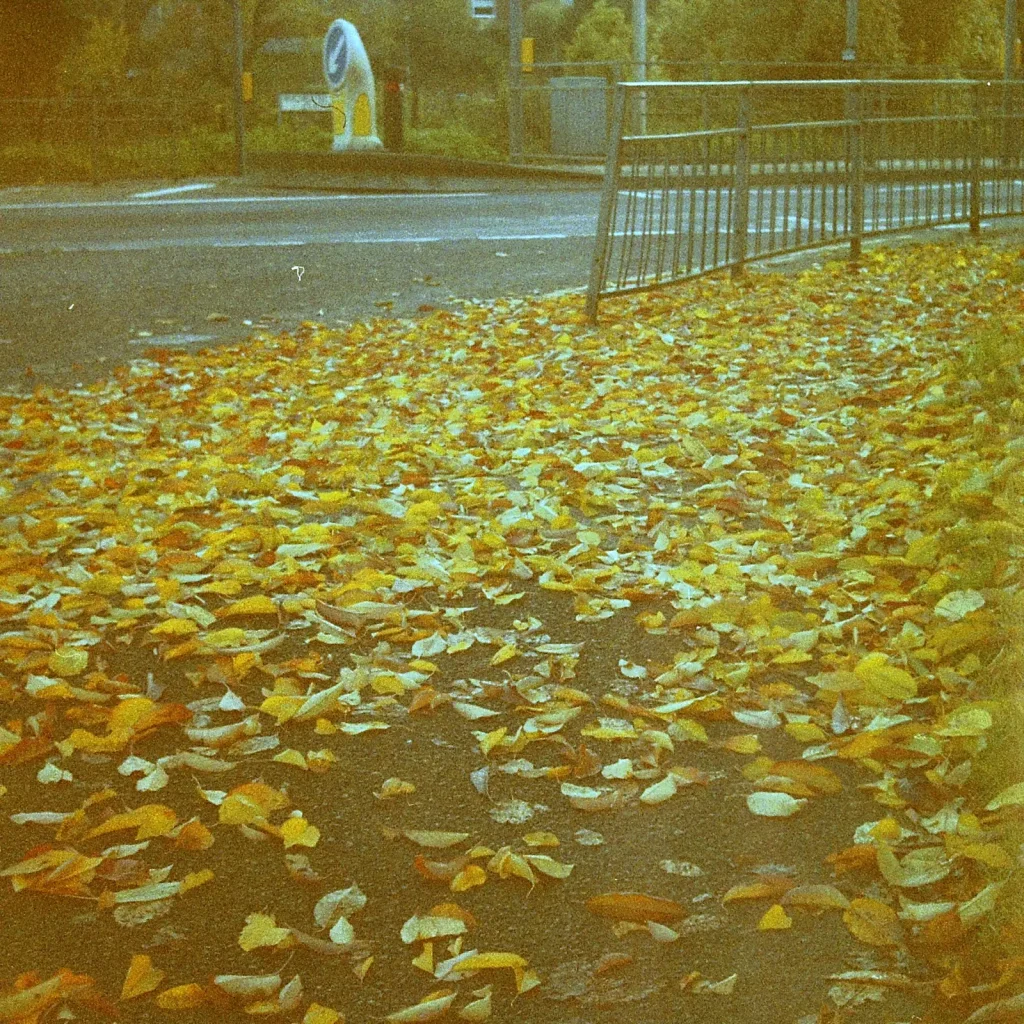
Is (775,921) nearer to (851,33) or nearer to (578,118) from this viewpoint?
(578,118)

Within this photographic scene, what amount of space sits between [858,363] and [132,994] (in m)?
6.22

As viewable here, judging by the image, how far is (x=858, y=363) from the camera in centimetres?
826

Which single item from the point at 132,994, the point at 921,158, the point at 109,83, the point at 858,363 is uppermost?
the point at 109,83

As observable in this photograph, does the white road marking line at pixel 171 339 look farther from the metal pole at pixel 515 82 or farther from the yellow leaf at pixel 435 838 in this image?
the metal pole at pixel 515 82

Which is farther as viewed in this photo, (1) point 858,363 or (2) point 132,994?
(1) point 858,363

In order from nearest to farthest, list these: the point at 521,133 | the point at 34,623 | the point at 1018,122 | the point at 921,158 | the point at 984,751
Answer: the point at 984,751, the point at 34,623, the point at 921,158, the point at 1018,122, the point at 521,133

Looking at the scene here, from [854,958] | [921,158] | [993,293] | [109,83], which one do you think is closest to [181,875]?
[854,958]

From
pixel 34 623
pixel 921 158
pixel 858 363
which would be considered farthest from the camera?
pixel 921 158

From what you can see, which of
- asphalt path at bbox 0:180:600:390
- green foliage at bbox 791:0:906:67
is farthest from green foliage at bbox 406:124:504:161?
asphalt path at bbox 0:180:600:390

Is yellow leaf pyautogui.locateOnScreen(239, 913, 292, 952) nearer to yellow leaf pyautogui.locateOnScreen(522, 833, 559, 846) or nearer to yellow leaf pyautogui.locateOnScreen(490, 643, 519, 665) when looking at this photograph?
yellow leaf pyautogui.locateOnScreen(522, 833, 559, 846)

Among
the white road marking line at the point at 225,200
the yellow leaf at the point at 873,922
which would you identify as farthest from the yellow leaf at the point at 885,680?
the white road marking line at the point at 225,200

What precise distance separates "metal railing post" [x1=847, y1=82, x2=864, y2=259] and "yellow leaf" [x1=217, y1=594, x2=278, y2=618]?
8425mm

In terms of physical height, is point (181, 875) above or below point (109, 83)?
below

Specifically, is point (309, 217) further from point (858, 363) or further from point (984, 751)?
point (984, 751)
